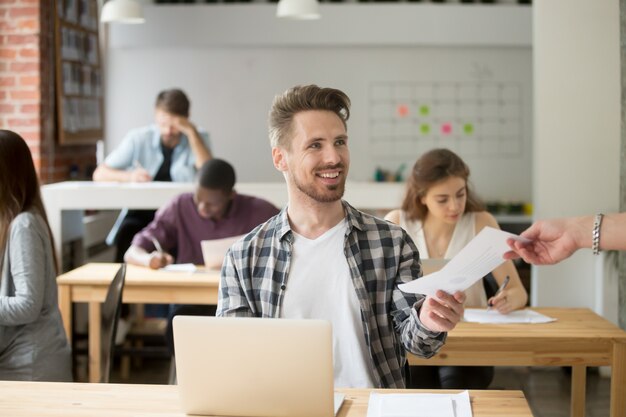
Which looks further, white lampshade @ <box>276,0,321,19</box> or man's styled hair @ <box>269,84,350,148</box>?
white lampshade @ <box>276,0,321,19</box>

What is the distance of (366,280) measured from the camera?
2514mm

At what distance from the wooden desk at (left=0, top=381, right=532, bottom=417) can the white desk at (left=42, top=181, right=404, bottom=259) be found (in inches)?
129

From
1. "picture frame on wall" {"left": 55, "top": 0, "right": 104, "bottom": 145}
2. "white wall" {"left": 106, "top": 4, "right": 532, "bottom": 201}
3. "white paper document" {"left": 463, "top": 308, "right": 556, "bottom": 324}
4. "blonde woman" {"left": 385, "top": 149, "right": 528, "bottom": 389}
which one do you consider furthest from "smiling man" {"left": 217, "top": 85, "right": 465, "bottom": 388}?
"white wall" {"left": 106, "top": 4, "right": 532, "bottom": 201}

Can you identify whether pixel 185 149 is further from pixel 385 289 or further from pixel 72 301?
pixel 385 289

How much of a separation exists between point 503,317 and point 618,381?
1.66ft

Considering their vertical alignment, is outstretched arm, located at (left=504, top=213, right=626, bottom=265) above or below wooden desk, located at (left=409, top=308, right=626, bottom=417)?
above

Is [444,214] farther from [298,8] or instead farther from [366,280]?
[298,8]

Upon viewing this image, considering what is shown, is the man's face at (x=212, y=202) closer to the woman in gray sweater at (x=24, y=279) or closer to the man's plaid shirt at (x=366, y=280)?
the woman in gray sweater at (x=24, y=279)

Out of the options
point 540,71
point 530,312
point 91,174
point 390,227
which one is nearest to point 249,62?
point 91,174

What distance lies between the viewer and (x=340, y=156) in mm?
2508

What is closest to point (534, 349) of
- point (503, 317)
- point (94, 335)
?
point (503, 317)

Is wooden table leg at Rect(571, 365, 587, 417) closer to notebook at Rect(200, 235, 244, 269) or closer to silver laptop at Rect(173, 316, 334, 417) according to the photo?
notebook at Rect(200, 235, 244, 269)

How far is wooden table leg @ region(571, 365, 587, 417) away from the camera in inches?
140

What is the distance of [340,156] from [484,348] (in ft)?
3.68
